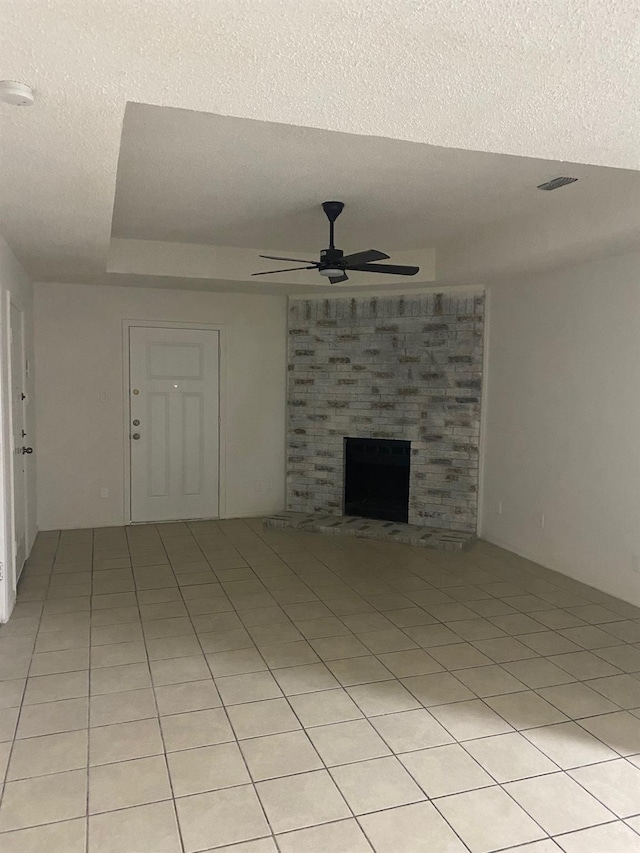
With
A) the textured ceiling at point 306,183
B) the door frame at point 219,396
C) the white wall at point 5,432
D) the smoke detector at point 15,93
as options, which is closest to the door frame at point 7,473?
the white wall at point 5,432

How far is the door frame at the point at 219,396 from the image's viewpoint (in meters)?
6.16

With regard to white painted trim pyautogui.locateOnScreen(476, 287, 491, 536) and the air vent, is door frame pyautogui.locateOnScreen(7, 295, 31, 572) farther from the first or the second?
white painted trim pyautogui.locateOnScreen(476, 287, 491, 536)

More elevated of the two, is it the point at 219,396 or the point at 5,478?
the point at 219,396

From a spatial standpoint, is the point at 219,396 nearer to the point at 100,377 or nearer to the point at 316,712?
the point at 100,377

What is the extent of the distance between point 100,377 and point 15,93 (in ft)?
14.4

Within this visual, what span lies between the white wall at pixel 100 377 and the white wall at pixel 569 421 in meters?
2.40

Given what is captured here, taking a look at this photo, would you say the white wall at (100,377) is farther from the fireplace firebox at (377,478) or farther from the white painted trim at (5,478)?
the white painted trim at (5,478)

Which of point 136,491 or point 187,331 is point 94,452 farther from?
point 187,331

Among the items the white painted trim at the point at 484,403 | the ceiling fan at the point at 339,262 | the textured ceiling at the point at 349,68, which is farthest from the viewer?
the white painted trim at the point at 484,403

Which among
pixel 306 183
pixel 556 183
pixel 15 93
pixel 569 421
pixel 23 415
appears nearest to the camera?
pixel 15 93

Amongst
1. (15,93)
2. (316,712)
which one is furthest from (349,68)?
(316,712)

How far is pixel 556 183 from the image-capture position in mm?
3604

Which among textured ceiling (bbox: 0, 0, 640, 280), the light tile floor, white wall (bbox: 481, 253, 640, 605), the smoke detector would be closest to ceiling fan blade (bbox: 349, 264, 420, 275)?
white wall (bbox: 481, 253, 640, 605)

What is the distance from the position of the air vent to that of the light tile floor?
2.56 m
